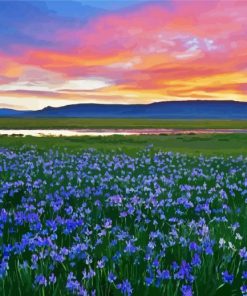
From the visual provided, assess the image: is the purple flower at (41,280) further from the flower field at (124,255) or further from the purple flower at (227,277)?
the purple flower at (227,277)

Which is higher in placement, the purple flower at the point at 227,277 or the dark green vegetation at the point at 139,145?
the purple flower at the point at 227,277

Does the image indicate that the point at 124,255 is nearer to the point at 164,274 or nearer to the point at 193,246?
the point at 193,246

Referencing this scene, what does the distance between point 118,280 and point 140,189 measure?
18.9ft

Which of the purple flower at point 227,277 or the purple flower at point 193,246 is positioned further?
the purple flower at point 193,246

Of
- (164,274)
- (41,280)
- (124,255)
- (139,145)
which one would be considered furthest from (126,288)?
(139,145)

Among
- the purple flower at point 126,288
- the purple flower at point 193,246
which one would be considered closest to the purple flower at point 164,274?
the purple flower at point 126,288

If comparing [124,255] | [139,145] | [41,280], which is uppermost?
[41,280]

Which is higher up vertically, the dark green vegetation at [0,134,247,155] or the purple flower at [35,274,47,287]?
the purple flower at [35,274,47,287]

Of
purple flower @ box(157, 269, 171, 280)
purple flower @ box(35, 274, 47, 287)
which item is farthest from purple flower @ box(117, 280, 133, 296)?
purple flower @ box(35, 274, 47, 287)

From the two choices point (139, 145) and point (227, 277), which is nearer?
point (227, 277)

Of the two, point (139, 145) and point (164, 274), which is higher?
point (164, 274)

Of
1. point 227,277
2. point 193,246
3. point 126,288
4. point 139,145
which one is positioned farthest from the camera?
point 139,145

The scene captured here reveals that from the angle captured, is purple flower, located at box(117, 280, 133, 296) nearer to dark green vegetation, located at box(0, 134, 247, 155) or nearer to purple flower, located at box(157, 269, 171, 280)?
purple flower, located at box(157, 269, 171, 280)

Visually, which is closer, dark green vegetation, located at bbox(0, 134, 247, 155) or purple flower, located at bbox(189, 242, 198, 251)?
purple flower, located at bbox(189, 242, 198, 251)
